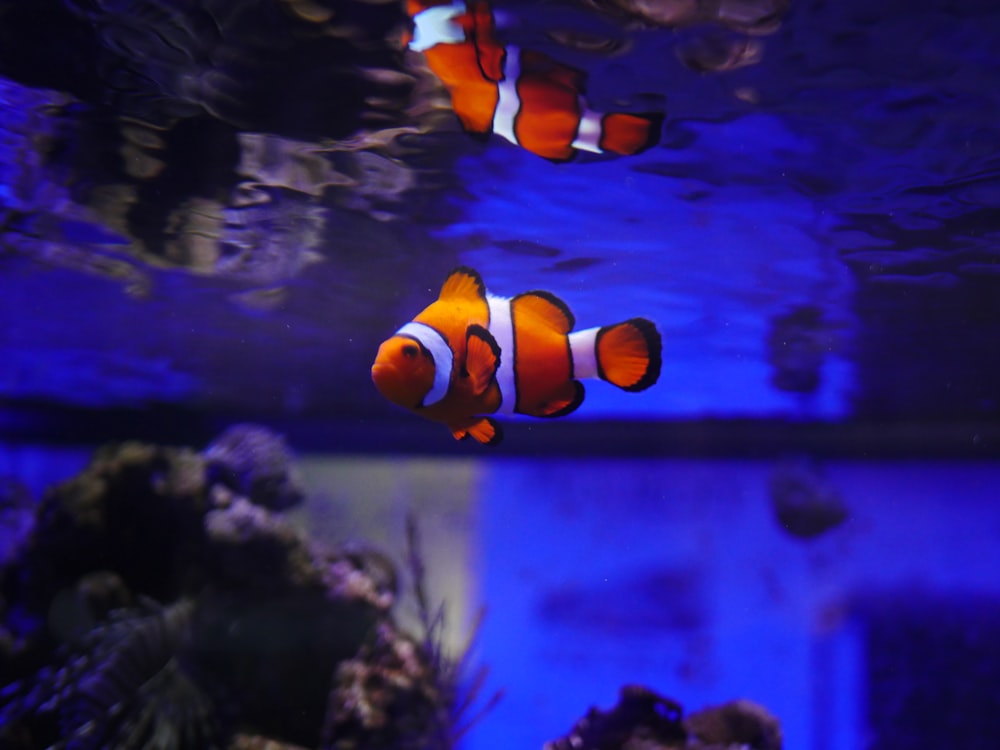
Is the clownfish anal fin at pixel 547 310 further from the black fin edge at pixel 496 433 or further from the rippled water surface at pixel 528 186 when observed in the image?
the rippled water surface at pixel 528 186

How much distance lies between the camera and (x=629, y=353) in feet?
9.13

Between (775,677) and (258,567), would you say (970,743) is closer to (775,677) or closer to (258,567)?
(775,677)

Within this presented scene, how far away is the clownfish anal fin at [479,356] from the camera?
2502mm

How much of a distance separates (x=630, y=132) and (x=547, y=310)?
3920 millimetres

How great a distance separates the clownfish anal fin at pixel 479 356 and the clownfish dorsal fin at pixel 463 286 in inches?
12.0

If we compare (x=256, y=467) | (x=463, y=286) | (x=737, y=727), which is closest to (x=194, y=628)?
(x=256, y=467)

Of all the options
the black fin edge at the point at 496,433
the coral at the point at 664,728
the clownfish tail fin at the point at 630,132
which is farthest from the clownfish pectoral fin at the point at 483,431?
the coral at the point at 664,728

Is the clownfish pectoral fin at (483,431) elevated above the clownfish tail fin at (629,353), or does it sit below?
below

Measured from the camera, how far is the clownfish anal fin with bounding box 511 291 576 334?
288 cm

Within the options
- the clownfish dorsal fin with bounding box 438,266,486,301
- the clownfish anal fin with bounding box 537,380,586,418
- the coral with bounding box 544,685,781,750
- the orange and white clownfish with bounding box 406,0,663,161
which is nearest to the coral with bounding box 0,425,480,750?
the coral with bounding box 544,685,781,750

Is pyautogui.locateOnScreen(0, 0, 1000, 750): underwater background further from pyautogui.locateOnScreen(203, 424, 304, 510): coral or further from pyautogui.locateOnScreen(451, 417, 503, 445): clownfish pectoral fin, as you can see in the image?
pyautogui.locateOnScreen(451, 417, 503, 445): clownfish pectoral fin

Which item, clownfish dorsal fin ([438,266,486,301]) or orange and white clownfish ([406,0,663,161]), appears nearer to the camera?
clownfish dorsal fin ([438,266,486,301])

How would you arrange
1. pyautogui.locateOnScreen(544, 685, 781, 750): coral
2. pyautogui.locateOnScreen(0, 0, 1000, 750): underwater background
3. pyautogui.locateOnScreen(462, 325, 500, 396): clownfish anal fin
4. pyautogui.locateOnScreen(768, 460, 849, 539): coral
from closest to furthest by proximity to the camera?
pyautogui.locateOnScreen(462, 325, 500, 396): clownfish anal fin → pyautogui.locateOnScreen(0, 0, 1000, 750): underwater background → pyautogui.locateOnScreen(544, 685, 781, 750): coral → pyautogui.locateOnScreen(768, 460, 849, 539): coral

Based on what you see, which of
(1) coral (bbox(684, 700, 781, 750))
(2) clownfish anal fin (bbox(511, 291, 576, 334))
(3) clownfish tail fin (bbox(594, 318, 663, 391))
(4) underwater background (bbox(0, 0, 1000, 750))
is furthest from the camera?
(1) coral (bbox(684, 700, 781, 750))
